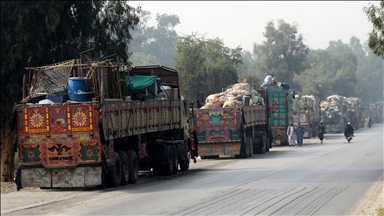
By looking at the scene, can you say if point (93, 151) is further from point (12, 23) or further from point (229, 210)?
point (12, 23)

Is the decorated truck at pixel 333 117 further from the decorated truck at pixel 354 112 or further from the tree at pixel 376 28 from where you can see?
the tree at pixel 376 28

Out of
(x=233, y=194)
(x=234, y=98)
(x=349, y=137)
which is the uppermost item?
(x=234, y=98)

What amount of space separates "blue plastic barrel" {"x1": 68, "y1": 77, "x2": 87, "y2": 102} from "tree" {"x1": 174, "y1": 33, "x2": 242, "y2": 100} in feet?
129

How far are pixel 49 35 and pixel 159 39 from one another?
137 meters

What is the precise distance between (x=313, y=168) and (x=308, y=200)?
9.87 meters

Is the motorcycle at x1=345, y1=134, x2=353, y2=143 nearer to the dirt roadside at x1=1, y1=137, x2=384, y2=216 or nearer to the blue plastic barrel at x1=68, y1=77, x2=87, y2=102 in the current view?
the dirt roadside at x1=1, y1=137, x2=384, y2=216

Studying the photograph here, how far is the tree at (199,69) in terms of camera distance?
6162 centimetres

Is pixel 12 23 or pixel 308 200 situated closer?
pixel 308 200

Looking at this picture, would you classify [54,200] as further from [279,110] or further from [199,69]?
[199,69]

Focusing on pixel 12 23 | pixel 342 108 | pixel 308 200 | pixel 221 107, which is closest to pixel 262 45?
pixel 342 108

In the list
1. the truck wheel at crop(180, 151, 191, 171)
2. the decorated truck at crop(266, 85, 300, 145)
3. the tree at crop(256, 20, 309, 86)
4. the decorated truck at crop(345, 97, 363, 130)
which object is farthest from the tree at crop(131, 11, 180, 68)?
the truck wheel at crop(180, 151, 191, 171)

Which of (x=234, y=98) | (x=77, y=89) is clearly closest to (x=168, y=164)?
(x=77, y=89)

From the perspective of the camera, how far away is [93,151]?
20.4 metres

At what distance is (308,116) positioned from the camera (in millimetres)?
58500
